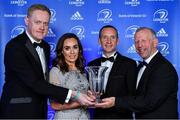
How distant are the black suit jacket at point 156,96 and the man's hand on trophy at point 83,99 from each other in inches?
9.8

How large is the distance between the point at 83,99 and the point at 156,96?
647 mm

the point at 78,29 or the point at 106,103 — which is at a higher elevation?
the point at 78,29

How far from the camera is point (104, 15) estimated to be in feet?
15.9

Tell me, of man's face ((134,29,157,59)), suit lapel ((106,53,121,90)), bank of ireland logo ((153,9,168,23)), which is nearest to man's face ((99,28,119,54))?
suit lapel ((106,53,121,90))

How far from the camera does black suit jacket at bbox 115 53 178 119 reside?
347cm

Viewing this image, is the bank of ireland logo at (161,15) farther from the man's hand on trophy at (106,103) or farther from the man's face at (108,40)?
the man's hand on trophy at (106,103)

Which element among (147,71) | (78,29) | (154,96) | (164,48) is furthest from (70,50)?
(164,48)

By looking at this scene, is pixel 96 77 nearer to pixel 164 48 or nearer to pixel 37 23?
pixel 37 23

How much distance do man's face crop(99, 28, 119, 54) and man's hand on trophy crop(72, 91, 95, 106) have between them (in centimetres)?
74

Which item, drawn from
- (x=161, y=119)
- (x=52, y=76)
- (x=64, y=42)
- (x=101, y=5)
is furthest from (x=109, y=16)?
(x=161, y=119)

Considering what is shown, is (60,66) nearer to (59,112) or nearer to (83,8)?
(59,112)

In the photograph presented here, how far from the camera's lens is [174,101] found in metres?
3.57

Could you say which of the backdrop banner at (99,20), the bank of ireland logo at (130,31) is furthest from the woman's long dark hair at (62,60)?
the bank of ireland logo at (130,31)

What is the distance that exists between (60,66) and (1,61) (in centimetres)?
133
